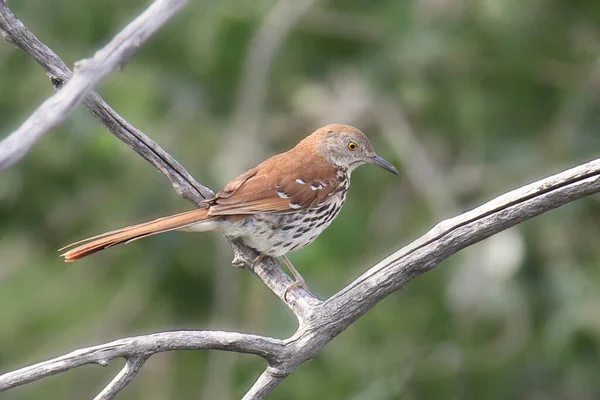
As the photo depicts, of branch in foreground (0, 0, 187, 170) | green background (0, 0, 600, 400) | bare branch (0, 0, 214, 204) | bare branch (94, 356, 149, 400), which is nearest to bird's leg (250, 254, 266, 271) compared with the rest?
bare branch (0, 0, 214, 204)

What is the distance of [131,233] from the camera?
3.57 metres

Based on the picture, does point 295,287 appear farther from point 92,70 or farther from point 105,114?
point 92,70

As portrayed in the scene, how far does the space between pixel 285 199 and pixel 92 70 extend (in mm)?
2273

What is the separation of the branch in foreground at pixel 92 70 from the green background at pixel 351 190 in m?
3.34

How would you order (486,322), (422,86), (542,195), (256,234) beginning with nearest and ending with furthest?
(542,195) → (256,234) → (486,322) → (422,86)

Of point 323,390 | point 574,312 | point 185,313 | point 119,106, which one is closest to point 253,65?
point 119,106

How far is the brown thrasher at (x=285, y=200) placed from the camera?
396cm

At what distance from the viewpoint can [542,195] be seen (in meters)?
3.22

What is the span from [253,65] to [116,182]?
116 centimetres

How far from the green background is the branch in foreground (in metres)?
3.34

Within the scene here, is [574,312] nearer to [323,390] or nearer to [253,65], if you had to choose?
[323,390]

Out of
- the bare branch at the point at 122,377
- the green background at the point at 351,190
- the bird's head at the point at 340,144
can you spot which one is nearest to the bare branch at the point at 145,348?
the bare branch at the point at 122,377

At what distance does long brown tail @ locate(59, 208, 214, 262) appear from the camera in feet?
10.9

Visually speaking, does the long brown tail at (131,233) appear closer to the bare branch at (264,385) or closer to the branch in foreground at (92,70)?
the bare branch at (264,385)
